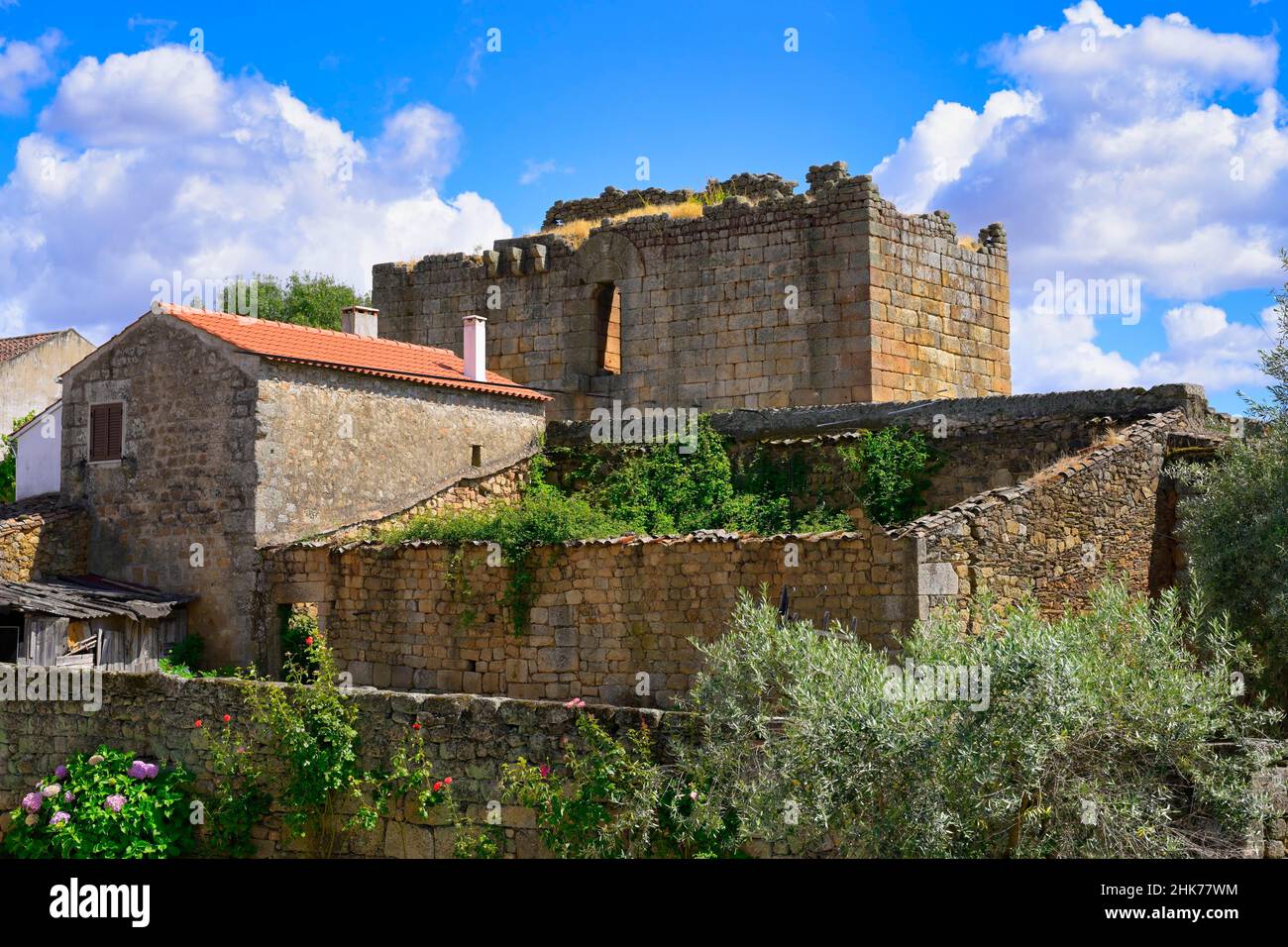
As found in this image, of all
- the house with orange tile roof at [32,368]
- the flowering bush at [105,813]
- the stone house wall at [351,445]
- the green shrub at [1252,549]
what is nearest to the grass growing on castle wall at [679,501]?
the stone house wall at [351,445]

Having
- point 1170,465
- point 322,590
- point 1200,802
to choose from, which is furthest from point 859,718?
point 322,590

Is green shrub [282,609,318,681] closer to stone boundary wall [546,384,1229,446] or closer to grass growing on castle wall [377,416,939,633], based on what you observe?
grass growing on castle wall [377,416,939,633]

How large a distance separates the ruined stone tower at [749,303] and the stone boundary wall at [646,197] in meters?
0.05

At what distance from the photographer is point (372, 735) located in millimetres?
12797

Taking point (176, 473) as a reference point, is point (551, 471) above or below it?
above

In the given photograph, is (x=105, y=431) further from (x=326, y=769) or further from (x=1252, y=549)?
(x=1252, y=549)

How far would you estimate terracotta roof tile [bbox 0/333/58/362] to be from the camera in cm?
3553

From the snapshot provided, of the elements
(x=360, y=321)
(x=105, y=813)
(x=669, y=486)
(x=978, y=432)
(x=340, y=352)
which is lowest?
(x=105, y=813)

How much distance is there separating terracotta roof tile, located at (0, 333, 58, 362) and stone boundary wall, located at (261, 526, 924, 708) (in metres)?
19.1

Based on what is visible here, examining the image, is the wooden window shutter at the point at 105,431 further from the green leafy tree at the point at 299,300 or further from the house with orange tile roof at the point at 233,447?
the green leafy tree at the point at 299,300

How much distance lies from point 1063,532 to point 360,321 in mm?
13180

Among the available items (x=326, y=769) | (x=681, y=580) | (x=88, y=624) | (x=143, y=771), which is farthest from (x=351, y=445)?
(x=326, y=769)

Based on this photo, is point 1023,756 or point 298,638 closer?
point 1023,756

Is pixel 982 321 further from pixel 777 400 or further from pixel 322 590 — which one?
pixel 322 590
